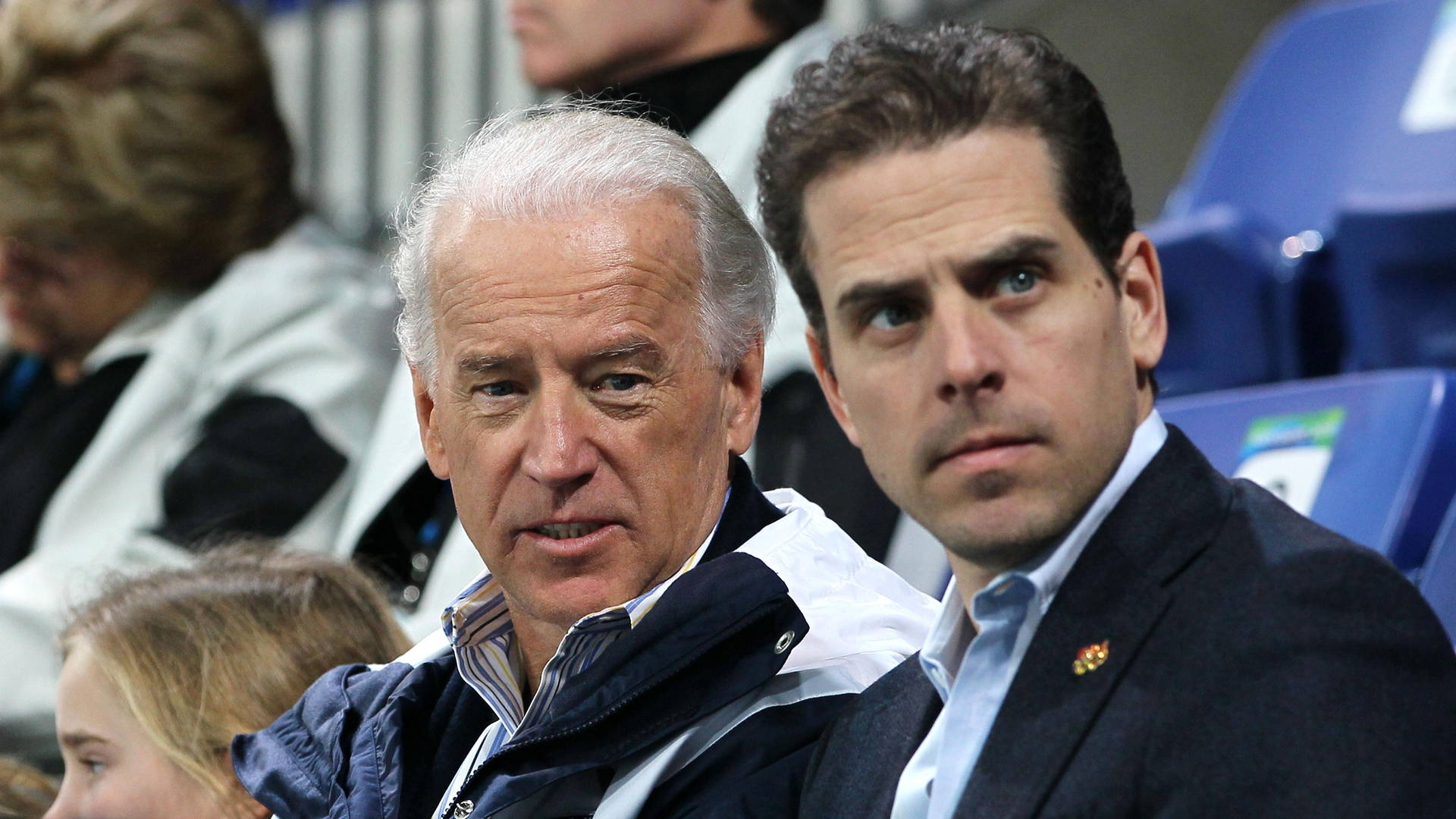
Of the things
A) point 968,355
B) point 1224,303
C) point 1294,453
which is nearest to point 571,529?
point 968,355

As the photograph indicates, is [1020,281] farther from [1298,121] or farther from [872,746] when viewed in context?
[1298,121]

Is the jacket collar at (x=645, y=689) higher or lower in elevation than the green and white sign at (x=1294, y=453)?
higher

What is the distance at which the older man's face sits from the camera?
1.60 metres

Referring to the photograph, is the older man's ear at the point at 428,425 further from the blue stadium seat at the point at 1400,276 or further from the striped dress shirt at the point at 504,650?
the blue stadium seat at the point at 1400,276

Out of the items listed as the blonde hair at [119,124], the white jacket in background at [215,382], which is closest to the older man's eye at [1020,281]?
the white jacket in background at [215,382]

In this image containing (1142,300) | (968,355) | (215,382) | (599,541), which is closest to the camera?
(968,355)

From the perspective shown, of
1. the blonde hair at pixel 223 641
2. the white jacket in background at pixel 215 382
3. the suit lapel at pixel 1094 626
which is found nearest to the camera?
the suit lapel at pixel 1094 626

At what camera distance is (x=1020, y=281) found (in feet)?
4.29

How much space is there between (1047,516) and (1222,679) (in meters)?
0.19

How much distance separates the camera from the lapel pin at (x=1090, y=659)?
122cm

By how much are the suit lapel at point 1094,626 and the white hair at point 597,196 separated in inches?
20.3

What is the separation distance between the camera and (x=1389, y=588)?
44.9 inches

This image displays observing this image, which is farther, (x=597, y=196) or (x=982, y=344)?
(x=597, y=196)

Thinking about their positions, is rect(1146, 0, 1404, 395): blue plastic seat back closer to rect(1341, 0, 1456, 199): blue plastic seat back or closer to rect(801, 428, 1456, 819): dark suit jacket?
rect(1341, 0, 1456, 199): blue plastic seat back
